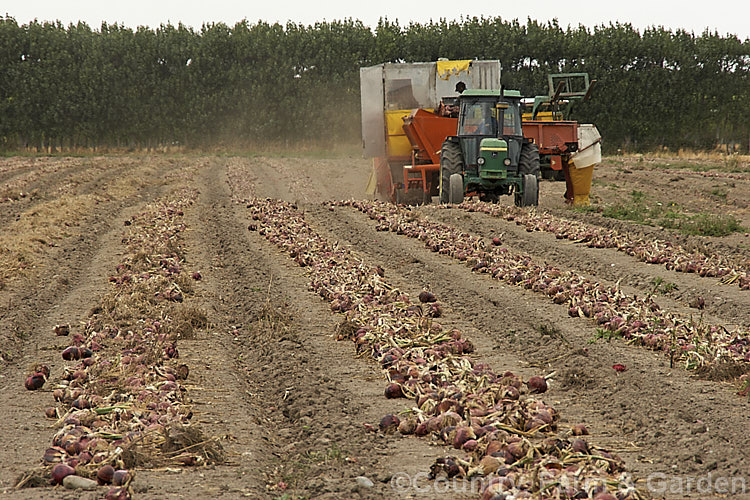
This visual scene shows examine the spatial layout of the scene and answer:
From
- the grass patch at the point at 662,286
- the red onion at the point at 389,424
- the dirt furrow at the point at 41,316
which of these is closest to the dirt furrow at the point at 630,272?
the grass patch at the point at 662,286

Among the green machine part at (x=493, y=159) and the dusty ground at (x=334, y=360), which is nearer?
the dusty ground at (x=334, y=360)

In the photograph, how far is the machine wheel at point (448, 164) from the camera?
56.5 ft

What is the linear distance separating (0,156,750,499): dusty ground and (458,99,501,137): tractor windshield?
250 centimetres

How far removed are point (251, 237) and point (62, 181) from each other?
14093 mm

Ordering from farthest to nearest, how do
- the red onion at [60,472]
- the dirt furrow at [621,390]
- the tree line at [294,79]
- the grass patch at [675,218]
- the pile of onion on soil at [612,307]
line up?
1. the tree line at [294,79]
2. the grass patch at [675,218]
3. the pile of onion on soil at [612,307]
4. the dirt furrow at [621,390]
5. the red onion at [60,472]

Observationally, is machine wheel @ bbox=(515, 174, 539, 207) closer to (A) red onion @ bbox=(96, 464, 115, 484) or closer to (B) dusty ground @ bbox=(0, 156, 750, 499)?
(B) dusty ground @ bbox=(0, 156, 750, 499)

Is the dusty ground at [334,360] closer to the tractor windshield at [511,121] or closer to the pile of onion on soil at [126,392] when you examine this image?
the pile of onion on soil at [126,392]

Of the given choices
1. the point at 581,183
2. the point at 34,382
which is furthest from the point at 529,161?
the point at 34,382

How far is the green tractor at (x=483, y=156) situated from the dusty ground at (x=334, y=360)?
165cm

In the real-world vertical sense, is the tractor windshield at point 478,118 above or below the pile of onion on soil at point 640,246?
above

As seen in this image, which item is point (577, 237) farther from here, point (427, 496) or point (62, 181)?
point (62, 181)

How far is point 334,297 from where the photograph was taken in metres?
8.66

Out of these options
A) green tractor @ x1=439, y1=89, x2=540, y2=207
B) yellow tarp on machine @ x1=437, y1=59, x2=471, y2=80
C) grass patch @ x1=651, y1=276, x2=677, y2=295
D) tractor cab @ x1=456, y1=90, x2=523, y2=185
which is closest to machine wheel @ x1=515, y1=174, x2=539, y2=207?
green tractor @ x1=439, y1=89, x2=540, y2=207

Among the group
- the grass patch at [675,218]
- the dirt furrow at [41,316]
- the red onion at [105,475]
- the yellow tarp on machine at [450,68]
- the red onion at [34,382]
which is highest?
the yellow tarp on machine at [450,68]
